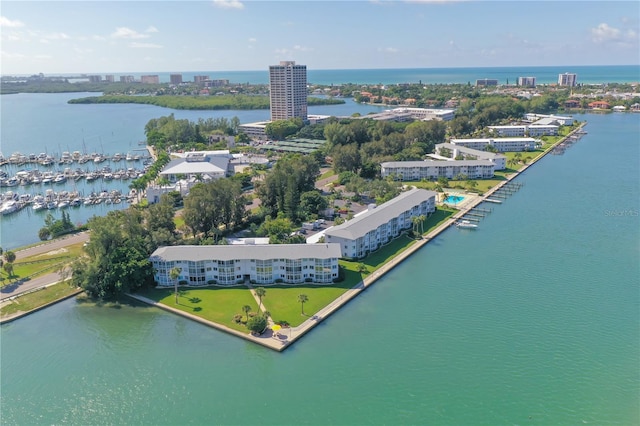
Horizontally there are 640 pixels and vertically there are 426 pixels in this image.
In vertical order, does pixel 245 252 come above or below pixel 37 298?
above

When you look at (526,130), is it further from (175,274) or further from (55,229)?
(55,229)

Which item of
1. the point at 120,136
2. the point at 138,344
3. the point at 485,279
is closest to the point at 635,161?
the point at 485,279

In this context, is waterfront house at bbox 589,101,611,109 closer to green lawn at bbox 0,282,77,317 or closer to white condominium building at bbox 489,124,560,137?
white condominium building at bbox 489,124,560,137

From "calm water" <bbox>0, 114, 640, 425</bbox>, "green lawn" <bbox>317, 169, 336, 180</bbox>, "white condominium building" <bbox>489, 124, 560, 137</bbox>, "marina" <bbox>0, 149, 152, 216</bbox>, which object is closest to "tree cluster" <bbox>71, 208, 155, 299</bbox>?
"calm water" <bbox>0, 114, 640, 425</bbox>

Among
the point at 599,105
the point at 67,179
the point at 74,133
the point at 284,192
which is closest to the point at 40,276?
the point at 284,192

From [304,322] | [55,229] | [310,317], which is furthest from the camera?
[55,229]

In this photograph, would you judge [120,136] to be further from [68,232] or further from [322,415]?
[322,415]

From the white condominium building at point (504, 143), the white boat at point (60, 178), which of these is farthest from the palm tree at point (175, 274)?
the white condominium building at point (504, 143)
